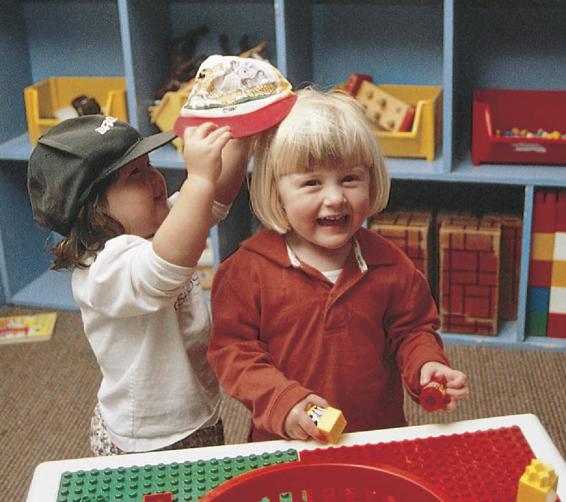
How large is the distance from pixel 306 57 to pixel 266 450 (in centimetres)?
166

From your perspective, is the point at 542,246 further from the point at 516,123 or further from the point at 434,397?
the point at 434,397

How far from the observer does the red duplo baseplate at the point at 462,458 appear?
0.86 m

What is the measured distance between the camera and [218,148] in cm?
96

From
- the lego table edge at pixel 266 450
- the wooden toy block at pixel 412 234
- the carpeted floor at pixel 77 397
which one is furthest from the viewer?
the wooden toy block at pixel 412 234

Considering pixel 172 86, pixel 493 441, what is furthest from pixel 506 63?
pixel 493 441

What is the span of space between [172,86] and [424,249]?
2.84 feet

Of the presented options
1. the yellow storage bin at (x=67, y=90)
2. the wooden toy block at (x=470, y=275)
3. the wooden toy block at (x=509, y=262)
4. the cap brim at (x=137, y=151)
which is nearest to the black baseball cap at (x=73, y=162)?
the cap brim at (x=137, y=151)

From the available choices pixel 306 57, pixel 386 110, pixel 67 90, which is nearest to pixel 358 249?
pixel 386 110

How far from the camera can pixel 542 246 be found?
7.02ft

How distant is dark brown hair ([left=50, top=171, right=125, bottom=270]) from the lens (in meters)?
1.06

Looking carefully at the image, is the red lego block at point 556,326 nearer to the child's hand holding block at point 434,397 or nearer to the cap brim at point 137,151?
the child's hand holding block at point 434,397

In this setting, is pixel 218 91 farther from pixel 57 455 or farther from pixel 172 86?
pixel 172 86

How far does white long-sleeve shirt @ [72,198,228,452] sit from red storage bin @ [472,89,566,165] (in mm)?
1162

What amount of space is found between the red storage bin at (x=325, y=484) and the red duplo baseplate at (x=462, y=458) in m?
0.05
